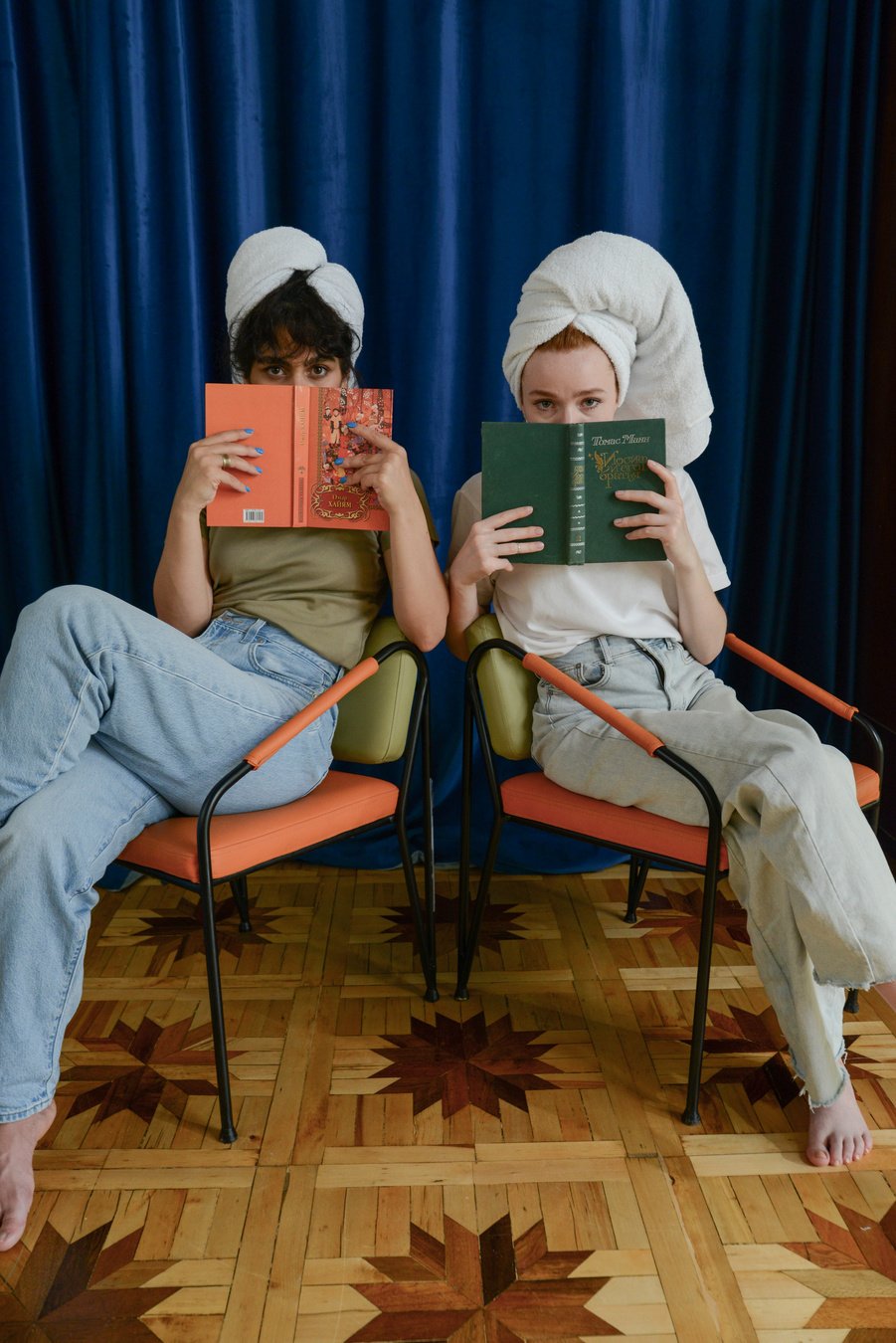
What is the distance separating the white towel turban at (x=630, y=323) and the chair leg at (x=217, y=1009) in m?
0.99

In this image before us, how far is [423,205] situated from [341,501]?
0.91 metres

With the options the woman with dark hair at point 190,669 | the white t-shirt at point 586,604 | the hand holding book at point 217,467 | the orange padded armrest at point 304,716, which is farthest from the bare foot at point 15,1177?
the white t-shirt at point 586,604

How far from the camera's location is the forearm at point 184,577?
1729mm

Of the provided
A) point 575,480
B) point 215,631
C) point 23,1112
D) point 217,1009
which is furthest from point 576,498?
point 23,1112

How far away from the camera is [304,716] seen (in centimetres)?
152

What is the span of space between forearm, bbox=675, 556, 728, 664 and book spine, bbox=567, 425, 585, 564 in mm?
169

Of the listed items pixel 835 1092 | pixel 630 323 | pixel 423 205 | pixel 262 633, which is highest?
pixel 423 205

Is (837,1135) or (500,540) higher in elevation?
(500,540)

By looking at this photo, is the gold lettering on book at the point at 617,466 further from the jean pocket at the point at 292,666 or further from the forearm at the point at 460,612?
the jean pocket at the point at 292,666

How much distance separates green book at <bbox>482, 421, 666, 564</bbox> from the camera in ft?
5.41

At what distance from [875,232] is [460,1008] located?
5.92 ft

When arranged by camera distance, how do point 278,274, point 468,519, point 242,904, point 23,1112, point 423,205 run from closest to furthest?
1. point 23,1112
2. point 278,274
3. point 468,519
4. point 242,904
5. point 423,205

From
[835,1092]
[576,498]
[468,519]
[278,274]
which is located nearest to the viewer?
[835,1092]

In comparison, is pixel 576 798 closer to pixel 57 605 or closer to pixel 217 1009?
pixel 217 1009
